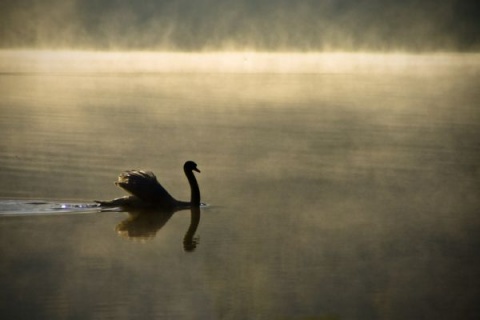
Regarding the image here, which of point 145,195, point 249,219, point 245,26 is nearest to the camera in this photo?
point 249,219

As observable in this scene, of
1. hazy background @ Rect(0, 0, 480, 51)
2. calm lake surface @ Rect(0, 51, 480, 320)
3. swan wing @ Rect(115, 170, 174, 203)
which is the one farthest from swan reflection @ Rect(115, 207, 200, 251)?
hazy background @ Rect(0, 0, 480, 51)

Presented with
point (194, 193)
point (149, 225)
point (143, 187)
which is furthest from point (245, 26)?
point (149, 225)

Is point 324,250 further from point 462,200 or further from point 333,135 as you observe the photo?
point 333,135

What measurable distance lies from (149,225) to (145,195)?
0.91 metres

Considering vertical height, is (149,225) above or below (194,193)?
below

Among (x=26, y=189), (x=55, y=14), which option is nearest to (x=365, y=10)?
(x=55, y=14)

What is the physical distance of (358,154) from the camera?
20.9m

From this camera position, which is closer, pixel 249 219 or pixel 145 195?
pixel 249 219

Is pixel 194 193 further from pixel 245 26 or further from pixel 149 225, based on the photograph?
pixel 245 26

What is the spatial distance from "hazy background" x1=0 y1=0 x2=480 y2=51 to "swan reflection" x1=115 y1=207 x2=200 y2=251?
90576 mm

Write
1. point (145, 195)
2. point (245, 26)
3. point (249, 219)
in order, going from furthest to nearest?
point (245, 26), point (145, 195), point (249, 219)

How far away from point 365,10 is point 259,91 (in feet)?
248

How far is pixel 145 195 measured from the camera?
15.5 meters

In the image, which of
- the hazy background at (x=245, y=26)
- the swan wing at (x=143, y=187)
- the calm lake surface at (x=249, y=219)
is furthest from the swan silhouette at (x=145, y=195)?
the hazy background at (x=245, y=26)
